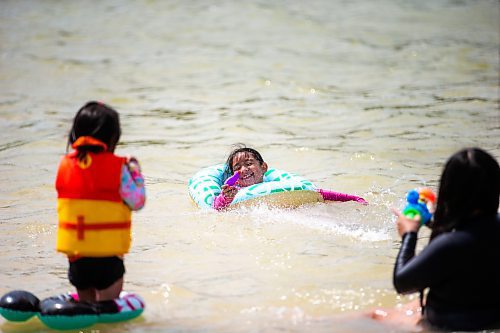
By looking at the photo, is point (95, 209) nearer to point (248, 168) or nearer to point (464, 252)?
point (464, 252)

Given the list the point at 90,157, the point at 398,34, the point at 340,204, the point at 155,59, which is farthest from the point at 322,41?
the point at 90,157

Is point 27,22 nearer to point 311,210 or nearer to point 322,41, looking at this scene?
point 322,41

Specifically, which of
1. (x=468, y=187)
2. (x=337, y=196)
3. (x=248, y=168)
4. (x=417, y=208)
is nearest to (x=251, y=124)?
(x=248, y=168)

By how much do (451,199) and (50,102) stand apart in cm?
772

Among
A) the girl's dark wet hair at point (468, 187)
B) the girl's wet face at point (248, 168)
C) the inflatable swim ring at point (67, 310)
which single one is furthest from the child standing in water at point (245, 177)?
the girl's dark wet hair at point (468, 187)

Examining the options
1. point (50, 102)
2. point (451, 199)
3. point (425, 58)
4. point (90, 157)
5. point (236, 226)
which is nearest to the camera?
point (451, 199)

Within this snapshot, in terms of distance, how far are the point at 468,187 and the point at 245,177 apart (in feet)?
9.91

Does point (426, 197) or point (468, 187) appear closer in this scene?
point (468, 187)

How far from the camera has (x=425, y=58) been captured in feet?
41.4

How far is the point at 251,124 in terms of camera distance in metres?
9.32

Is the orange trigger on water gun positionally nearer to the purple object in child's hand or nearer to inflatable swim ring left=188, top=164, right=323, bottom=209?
inflatable swim ring left=188, top=164, right=323, bottom=209

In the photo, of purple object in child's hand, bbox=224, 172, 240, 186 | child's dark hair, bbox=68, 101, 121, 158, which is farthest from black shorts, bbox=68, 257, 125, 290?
purple object in child's hand, bbox=224, 172, 240, 186

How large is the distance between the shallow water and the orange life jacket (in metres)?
0.48

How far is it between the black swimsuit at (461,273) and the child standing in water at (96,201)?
4.26 feet
